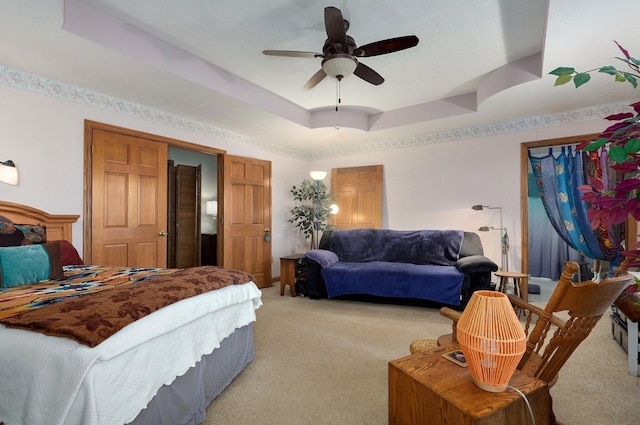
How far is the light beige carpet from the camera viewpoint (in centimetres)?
189

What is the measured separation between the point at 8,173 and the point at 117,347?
252 centimetres

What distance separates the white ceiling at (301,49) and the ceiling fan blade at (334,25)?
0.34m

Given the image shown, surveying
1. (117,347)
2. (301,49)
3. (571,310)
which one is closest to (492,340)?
(571,310)

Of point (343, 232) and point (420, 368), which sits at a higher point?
point (343, 232)

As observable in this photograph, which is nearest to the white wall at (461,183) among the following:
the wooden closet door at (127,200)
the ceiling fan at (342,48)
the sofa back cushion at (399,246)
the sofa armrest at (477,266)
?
the sofa back cushion at (399,246)

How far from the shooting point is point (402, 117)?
4738mm

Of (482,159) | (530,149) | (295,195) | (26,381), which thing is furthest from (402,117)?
(26,381)

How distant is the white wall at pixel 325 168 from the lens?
2939 mm

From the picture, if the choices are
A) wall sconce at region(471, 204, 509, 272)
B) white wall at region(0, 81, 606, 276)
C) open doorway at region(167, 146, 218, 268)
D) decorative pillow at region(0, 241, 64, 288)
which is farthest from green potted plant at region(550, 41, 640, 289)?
open doorway at region(167, 146, 218, 268)

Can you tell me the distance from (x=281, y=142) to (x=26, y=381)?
474cm

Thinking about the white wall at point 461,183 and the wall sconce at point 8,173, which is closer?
the wall sconce at point 8,173

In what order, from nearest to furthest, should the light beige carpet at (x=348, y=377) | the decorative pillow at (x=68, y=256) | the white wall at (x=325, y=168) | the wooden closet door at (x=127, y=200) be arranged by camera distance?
the light beige carpet at (x=348, y=377)
the decorative pillow at (x=68, y=256)
the white wall at (x=325, y=168)
the wooden closet door at (x=127, y=200)

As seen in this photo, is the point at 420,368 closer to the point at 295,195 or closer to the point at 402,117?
the point at 402,117

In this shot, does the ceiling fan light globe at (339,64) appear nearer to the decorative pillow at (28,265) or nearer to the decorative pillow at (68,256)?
the decorative pillow at (28,265)
